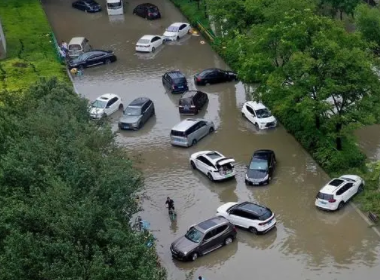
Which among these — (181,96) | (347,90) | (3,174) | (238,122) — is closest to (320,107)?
(347,90)

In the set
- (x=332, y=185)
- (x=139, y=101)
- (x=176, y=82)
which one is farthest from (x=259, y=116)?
(x=332, y=185)

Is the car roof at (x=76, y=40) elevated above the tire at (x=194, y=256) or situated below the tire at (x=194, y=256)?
below

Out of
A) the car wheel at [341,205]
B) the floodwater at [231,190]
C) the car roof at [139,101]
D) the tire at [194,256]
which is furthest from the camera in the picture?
the car roof at [139,101]

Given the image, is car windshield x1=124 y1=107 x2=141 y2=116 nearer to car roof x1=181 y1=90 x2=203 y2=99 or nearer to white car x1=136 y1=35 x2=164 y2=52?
car roof x1=181 y1=90 x2=203 y2=99

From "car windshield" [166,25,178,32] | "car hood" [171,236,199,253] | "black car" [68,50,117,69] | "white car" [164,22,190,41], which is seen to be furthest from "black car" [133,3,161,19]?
"car hood" [171,236,199,253]

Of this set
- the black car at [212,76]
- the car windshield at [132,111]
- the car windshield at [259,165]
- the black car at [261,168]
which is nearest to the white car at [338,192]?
the black car at [261,168]

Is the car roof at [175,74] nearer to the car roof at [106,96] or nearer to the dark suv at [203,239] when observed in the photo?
the car roof at [106,96]
